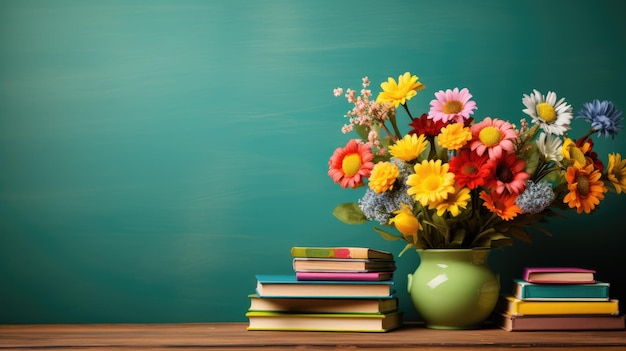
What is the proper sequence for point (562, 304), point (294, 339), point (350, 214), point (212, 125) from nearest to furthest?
point (294, 339), point (562, 304), point (350, 214), point (212, 125)

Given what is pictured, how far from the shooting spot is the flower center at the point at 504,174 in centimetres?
155

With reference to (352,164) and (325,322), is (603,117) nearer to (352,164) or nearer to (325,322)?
(352,164)

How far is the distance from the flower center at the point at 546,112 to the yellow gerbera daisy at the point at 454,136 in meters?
0.17

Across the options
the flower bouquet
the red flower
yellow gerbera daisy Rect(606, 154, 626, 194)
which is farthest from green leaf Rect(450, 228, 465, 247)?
yellow gerbera daisy Rect(606, 154, 626, 194)

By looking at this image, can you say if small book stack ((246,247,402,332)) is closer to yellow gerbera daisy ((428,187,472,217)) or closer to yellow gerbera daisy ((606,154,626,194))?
Result: yellow gerbera daisy ((428,187,472,217))

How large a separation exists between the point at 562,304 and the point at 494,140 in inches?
15.9

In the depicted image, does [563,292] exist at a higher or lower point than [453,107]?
lower

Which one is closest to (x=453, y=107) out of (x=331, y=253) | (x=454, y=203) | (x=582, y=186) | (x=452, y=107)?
(x=452, y=107)

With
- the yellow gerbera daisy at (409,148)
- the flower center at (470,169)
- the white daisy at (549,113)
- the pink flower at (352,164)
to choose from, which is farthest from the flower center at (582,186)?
the pink flower at (352,164)

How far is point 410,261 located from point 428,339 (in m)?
0.42

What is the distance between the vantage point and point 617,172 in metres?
1.66

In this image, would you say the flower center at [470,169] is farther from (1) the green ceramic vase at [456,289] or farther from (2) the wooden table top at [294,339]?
(2) the wooden table top at [294,339]

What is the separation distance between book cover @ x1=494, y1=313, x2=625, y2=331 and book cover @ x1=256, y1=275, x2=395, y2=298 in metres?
0.29

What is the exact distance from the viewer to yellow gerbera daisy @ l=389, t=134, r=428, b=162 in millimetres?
1567
